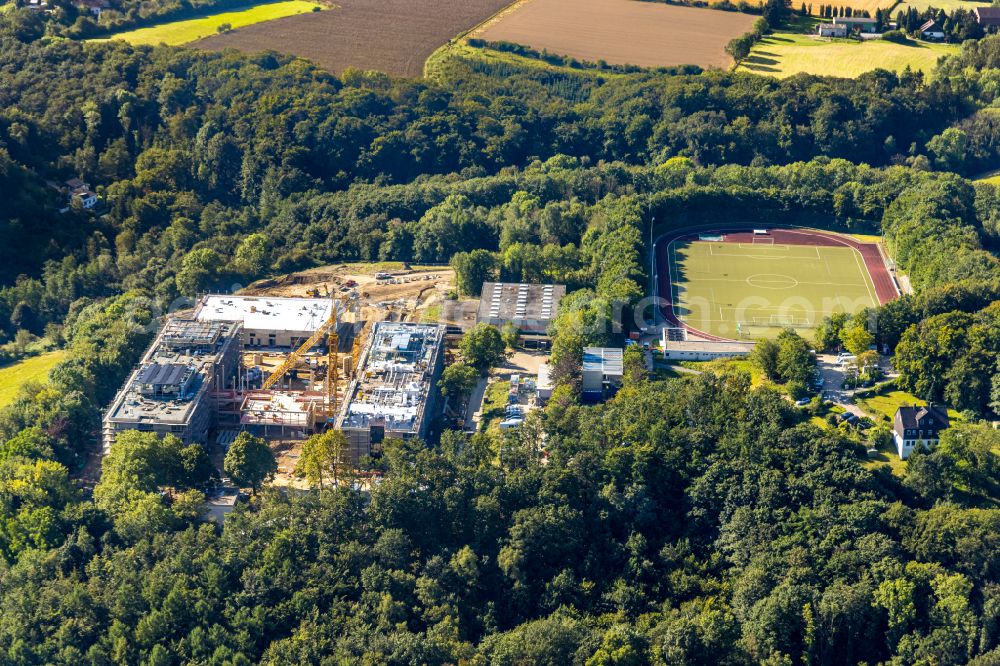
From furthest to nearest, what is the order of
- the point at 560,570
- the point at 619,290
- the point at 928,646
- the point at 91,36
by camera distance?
the point at 91,36 → the point at 619,290 → the point at 560,570 → the point at 928,646

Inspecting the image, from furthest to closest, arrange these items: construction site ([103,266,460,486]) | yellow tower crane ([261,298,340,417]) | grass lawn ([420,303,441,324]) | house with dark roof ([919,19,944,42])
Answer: house with dark roof ([919,19,944,42]) → grass lawn ([420,303,441,324]) → yellow tower crane ([261,298,340,417]) → construction site ([103,266,460,486])

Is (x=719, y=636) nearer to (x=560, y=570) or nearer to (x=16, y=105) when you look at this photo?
(x=560, y=570)

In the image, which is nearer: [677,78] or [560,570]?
[560,570]

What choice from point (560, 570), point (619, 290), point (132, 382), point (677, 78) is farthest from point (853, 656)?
point (677, 78)

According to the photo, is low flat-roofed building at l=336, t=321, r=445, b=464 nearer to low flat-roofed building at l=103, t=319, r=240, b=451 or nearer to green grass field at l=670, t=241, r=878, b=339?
low flat-roofed building at l=103, t=319, r=240, b=451

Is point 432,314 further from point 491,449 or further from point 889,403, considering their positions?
point 889,403

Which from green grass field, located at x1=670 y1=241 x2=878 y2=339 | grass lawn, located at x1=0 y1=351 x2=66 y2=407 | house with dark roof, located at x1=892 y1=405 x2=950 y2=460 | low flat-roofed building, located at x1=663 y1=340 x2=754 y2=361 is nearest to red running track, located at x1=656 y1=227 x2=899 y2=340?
green grass field, located at x1=670 y1=241 x2=878 y2=339

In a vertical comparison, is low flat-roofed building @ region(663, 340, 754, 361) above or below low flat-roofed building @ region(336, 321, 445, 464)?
below
